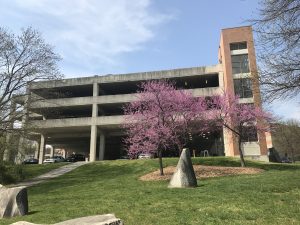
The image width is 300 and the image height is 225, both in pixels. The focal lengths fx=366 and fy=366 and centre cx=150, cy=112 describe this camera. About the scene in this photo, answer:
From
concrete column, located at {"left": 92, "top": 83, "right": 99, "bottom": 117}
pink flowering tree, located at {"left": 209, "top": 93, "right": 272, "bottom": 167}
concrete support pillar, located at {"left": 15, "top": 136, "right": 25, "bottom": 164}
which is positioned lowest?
concrete support pillar, located at {"left": 15, "top": 136, "right": 25, "bottom": 164}

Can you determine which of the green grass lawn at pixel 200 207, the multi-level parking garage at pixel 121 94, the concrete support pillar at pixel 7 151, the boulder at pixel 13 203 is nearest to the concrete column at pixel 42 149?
the multi-level parking garage at pixel 121 94

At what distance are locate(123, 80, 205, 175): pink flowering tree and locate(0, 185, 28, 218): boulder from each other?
41.7 feet

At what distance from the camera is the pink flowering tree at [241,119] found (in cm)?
2827

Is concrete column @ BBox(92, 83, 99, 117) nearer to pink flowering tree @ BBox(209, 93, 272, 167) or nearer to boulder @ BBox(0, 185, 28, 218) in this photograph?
pink flowering tree @ BBox(209, 93, 272, 167)

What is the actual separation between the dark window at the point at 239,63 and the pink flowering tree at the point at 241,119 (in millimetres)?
23121

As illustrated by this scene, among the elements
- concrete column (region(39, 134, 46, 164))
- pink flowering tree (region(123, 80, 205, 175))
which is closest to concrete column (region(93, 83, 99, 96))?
concrete column (region(39, 134, 46, 164))

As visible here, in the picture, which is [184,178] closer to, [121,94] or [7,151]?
[7,151]

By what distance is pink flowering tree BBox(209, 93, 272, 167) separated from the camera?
28266mm

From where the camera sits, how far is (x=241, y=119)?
2817 centimetres

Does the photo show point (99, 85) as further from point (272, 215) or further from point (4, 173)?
point (272, 215)

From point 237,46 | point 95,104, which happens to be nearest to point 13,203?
point 95,104

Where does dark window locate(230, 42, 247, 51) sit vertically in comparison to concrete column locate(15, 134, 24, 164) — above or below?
above

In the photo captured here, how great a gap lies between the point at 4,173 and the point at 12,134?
3.06 m

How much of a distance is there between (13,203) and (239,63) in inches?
1773
